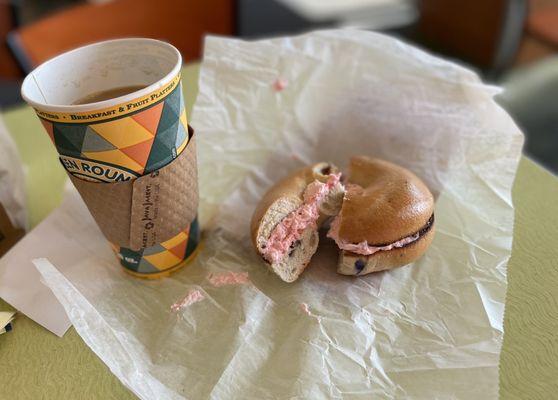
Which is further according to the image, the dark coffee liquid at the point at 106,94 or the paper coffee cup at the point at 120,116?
the dark coffee liquid at the point at 106,94

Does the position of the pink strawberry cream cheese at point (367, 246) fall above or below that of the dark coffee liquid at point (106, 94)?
below

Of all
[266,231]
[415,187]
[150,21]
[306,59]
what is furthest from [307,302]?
[150,21]

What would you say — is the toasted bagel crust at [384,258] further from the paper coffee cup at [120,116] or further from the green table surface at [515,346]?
the paper coffee cup at [120,116]

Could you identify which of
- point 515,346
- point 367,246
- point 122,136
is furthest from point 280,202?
point 515,346

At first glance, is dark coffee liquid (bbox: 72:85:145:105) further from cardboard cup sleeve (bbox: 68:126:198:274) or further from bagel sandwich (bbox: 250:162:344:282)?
bagel sandwich (bbox: 250:162:344:282)

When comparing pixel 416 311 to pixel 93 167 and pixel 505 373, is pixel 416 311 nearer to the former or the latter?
pixel 505 373

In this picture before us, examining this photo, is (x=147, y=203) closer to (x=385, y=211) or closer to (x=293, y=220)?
(x=293, y=220)

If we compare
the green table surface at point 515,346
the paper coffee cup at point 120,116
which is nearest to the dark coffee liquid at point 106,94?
the paper coffee cup at point 120,116
